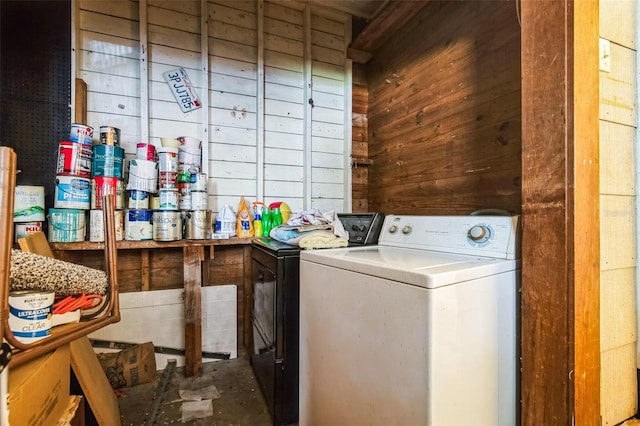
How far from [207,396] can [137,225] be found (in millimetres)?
1047

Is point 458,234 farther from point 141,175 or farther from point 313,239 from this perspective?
point 141,175

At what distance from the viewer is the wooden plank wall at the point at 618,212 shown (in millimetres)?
914

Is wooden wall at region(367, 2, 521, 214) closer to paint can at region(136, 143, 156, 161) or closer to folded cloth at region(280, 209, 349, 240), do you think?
folded cloth at region(280, 209, 349, 240)

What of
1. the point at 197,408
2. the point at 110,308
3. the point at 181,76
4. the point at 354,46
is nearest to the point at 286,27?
the point at 354,46

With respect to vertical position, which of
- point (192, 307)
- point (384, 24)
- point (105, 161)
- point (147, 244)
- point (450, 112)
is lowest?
point (192, 307)

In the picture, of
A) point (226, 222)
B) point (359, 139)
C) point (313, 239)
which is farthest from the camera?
point (359, 139)

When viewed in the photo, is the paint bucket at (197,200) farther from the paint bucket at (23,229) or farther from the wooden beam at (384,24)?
the wooden beam at (384,24)

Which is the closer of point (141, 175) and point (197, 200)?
point (141, 175)

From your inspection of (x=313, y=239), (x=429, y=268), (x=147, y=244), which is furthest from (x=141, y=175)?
(x=429, y=268)

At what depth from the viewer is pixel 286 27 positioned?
7.65ft

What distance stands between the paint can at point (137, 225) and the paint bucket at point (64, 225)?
0.73 feet

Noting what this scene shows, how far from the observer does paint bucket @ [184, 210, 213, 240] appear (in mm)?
1850

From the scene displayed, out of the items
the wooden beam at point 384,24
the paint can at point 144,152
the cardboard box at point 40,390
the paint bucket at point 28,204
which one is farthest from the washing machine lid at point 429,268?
the wooden beam at point 384,24

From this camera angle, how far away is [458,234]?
1240mm
